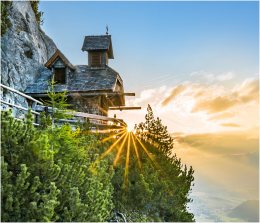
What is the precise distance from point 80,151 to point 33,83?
1985cm

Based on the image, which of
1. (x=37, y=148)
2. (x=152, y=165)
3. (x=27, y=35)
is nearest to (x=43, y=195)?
(x=37, y=148)

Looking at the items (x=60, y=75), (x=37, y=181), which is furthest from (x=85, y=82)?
(x=37, y=181)

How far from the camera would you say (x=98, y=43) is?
33375 millimetres

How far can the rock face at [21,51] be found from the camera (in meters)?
29.2

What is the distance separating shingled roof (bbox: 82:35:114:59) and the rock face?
4588 mm

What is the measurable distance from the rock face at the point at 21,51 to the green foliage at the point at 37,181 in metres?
17.9

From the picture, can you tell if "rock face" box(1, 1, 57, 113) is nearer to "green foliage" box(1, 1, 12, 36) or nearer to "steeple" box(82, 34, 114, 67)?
"green foliage" box(1, 1, 12, 36)

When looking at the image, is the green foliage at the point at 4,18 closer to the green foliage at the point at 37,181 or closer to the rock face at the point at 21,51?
the rock face at the point at 21,51

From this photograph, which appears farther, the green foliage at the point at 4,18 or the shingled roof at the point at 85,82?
the green foliage at the point at 4,18

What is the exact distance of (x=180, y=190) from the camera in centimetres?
1916

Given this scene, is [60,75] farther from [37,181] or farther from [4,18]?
[37,181]

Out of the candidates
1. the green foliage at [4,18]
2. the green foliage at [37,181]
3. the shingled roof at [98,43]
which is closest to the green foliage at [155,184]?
the green foliage at [37,181]

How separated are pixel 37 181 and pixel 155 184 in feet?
31.6

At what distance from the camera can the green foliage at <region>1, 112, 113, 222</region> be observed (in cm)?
851
